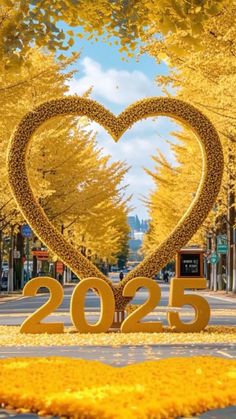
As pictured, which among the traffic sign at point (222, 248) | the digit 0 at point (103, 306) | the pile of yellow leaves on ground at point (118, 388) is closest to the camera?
the pile of yellow leaves on ground at point (118, 388)

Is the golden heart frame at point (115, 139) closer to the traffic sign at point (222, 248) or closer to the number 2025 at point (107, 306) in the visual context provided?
the number 2025 at point (107, 306)

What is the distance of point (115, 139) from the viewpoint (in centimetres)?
1811

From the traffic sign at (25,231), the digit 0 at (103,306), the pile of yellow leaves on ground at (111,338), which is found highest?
the traffic sign at (25,231)

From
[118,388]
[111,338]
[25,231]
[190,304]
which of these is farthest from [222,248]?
[118,388]

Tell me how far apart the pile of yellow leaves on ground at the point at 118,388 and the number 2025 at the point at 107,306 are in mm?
6704

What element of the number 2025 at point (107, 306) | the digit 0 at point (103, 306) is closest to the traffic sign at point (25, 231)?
the number 2025 at point (107, 306)

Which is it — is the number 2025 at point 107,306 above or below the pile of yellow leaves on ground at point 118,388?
above

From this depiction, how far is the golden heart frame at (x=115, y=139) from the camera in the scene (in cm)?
1859

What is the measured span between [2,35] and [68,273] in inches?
2961

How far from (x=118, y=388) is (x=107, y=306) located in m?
9.40

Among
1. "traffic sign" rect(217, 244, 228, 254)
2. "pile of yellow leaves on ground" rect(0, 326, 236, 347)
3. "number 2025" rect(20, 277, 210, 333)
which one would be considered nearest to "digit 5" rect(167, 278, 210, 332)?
"number 2025" rect(20, 277, 210, 333)

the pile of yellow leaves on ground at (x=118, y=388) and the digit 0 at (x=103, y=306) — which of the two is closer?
the pile of yellow leaves on ground at (x=118, y=388)

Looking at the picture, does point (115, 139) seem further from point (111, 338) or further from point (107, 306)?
point (111, 338)

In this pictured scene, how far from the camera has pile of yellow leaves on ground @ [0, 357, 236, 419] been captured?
7840 millimetres
